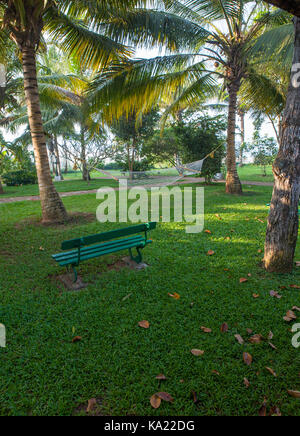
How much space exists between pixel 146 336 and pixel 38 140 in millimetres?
4780

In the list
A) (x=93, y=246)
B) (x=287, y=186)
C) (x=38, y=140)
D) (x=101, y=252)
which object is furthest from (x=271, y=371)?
(x=38, y=140)

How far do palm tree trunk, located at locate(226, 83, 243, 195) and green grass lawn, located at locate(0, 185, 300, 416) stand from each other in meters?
5.78

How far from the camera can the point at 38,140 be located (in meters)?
5.41

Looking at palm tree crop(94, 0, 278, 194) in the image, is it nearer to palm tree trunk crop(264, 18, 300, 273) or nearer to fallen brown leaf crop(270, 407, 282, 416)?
palm tree trunk crop(264, 18, 300, 273)

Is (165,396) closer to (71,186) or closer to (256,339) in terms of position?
(256,339)

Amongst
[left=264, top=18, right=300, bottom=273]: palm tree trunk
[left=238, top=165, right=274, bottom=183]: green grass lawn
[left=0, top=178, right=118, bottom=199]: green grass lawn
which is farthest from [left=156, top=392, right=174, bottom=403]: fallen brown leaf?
[left=238, top=165, right=274, bottom=183]: green grass lawn

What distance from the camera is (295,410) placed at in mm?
1581

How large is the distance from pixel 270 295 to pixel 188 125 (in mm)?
10719

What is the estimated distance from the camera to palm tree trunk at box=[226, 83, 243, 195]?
8.71 metres

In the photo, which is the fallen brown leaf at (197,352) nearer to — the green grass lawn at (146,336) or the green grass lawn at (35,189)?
the green grass lawn at (146,336)

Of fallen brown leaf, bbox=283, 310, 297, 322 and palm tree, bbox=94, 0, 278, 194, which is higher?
palm tree, bbox=94, 0, 278, 194

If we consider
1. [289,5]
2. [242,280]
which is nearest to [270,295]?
[242,280]

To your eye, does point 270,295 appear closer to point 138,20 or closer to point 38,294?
point 38,294

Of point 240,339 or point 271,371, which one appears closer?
point 271,371
